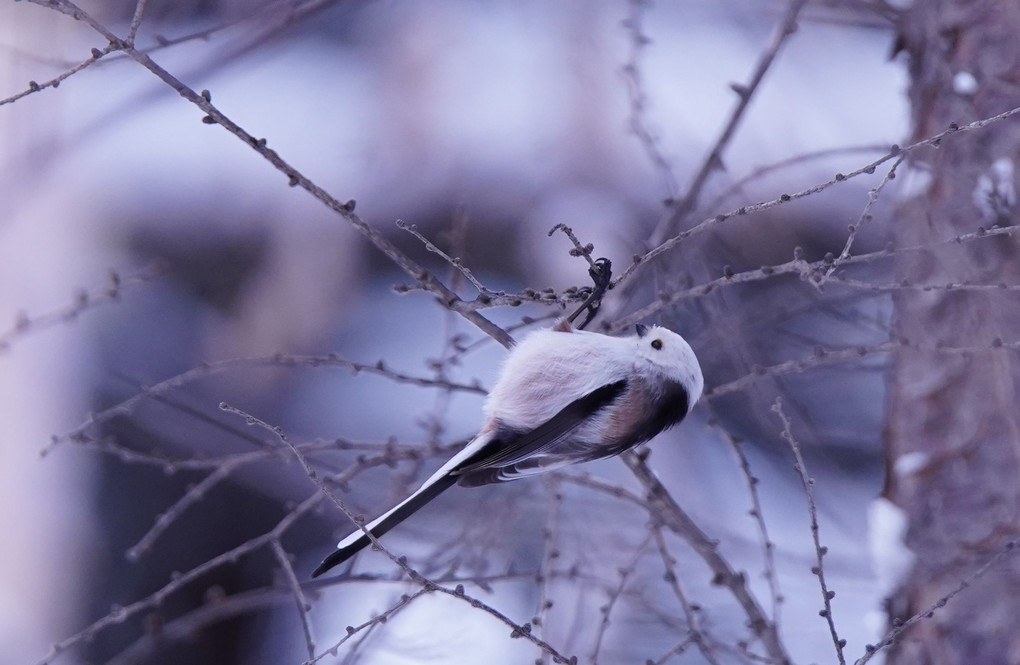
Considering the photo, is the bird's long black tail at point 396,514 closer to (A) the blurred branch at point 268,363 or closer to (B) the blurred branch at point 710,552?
(A) the blurred branch at point 268,363

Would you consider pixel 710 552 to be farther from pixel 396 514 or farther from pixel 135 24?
pixel 135 24

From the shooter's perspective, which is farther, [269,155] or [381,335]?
[381,335]

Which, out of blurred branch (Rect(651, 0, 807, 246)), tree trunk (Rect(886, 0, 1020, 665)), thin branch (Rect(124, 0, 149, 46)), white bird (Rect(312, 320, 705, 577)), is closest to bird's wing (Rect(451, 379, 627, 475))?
white bird (Rect(312, 320, 705, 577))

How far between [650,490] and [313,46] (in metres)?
4.39

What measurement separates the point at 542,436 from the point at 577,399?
127 mm

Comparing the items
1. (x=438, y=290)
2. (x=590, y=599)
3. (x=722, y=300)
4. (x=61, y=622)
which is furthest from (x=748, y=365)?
(x=61, y=622)

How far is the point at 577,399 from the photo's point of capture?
2.17 metres

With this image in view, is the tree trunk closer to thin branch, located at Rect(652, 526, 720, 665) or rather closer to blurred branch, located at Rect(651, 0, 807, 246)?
blurred branch, located at Rect(651, 0, 807, 246)

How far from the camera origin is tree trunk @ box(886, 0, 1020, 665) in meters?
2.41

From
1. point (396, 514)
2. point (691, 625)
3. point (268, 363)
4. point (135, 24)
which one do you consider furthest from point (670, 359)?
point (135, 24)

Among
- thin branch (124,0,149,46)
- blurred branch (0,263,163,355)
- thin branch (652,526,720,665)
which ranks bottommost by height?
thin branch (652,526,720,665)

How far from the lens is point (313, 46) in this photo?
18.6 feet

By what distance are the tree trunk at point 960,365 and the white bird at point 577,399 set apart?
79cm

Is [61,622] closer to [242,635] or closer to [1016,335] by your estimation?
[242,635]
